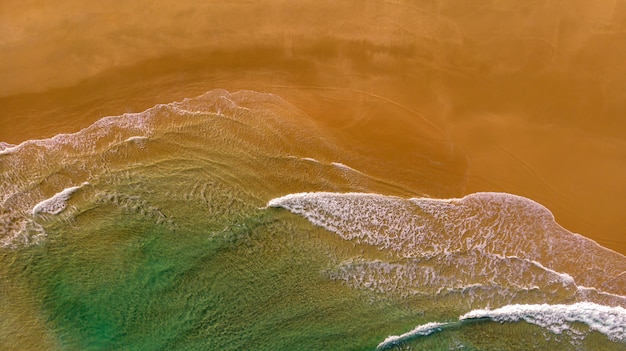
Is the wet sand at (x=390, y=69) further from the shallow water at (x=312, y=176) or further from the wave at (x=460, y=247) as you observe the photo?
the wave at (x=460, y=247)

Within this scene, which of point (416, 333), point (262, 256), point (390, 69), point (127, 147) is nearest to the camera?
point (416, 333)

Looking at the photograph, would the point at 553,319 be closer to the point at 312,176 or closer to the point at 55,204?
the point at 312,176

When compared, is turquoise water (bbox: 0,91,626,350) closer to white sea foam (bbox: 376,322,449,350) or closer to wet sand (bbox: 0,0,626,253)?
white sea foam (bbox: 376,322,449,350)

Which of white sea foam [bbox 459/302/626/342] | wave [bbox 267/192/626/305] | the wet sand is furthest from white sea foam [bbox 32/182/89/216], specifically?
white sea foam [bbox 459/302/626/342]

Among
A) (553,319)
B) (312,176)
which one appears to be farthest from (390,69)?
(553,319)

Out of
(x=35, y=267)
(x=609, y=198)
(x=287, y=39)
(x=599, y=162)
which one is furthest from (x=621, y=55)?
(x=35, y=267)

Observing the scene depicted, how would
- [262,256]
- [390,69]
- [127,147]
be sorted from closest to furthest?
1. [262,256]
2. [127,147]
3. [390,69]
